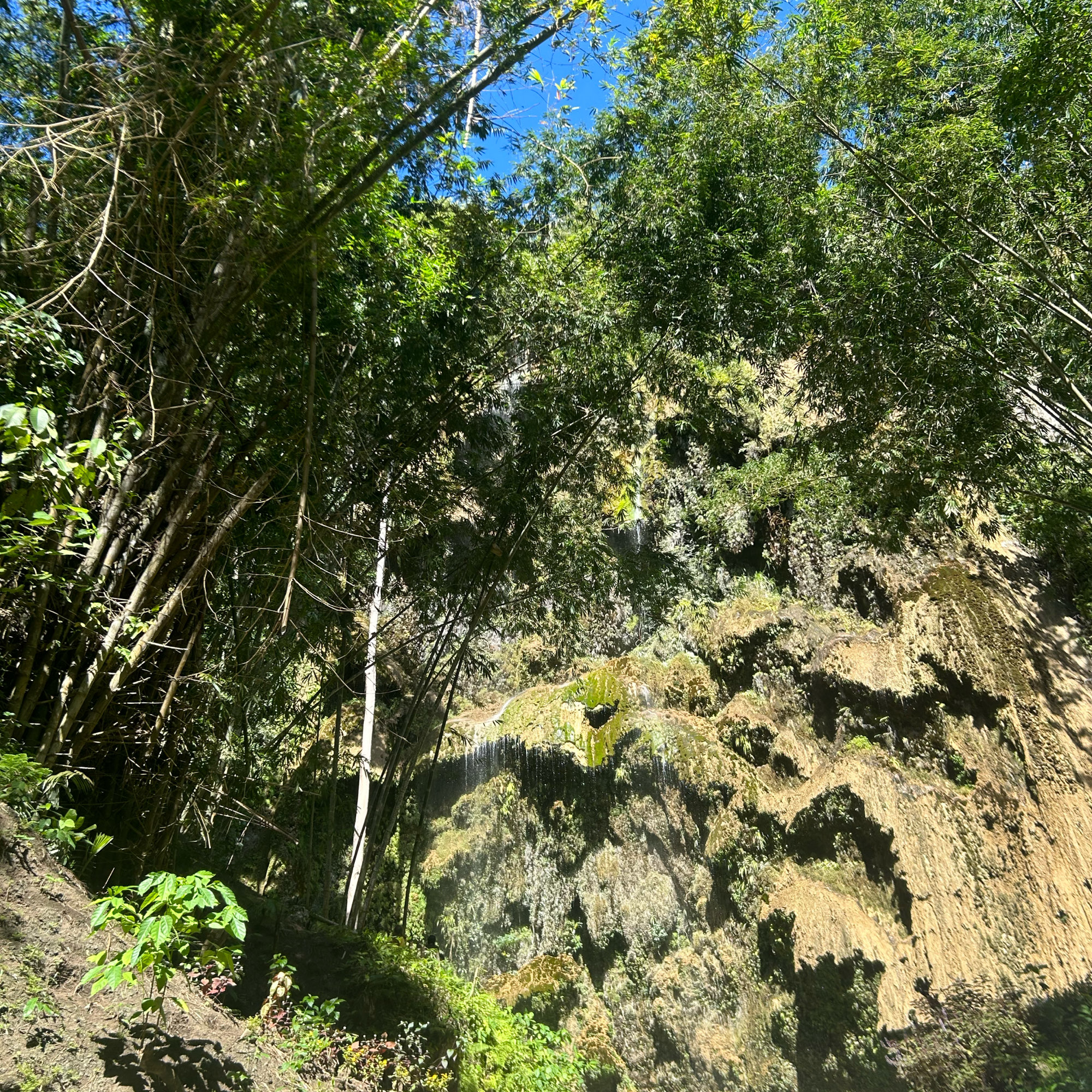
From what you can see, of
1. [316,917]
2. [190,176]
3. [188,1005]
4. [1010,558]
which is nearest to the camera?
[188,1005]

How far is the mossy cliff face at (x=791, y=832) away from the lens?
690cm

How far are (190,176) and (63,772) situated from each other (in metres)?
2.14

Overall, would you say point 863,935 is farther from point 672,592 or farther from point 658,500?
point 658,500

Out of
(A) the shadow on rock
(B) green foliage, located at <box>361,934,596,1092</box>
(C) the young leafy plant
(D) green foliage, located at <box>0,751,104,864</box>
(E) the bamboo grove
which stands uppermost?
(E) the bamboo grove

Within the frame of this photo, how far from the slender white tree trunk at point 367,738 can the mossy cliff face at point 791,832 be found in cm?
218

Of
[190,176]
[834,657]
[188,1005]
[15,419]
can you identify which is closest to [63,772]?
[188,1005]

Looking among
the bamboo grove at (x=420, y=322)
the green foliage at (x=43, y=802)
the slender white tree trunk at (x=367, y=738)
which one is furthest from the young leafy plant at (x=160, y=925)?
the slender white tree trunk at (x=367, y=738)

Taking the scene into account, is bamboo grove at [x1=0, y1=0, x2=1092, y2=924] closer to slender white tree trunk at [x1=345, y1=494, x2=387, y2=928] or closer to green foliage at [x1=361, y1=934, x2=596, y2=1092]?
slender white tree trunk at [x1=345, y1=494, x2=387, y2=928]

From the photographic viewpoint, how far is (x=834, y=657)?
8.56 m

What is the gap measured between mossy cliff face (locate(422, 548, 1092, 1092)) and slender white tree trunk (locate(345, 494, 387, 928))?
218cm

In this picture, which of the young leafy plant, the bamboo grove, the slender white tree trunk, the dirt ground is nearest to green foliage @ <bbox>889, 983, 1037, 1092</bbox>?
the bamboo grove

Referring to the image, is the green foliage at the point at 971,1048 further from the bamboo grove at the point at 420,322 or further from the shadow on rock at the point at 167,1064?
the shadow on rock at the point at 167,1064

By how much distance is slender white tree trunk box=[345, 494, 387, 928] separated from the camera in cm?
500

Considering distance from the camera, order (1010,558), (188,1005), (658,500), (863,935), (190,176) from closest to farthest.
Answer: (188,1005)
(190,176)
(863,935)
(1010,558)
(658,500)
